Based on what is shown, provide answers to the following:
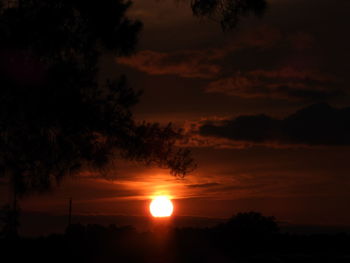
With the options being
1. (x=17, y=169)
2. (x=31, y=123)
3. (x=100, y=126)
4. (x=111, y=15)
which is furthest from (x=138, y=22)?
(x=17, y=169)

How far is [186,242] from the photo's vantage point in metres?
10.4

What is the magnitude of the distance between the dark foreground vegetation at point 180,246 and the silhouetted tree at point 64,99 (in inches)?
55.6

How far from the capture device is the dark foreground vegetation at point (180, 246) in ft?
30.3

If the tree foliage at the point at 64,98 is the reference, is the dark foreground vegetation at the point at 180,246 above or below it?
below

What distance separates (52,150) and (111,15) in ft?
9.80

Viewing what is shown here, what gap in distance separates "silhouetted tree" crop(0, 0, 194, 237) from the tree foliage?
0.02 m

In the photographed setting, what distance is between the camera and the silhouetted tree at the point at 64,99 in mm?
10344

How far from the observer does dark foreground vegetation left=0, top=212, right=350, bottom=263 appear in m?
9.23

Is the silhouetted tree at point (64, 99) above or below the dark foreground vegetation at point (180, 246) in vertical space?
above

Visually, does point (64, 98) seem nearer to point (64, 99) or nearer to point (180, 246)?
point (64, 99)

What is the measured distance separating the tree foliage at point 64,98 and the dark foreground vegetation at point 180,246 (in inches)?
54.9

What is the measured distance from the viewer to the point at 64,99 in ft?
34.5

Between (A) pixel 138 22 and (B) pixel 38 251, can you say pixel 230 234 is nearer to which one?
(B) pixel 38 251

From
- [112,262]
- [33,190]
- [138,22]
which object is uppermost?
[138,22]
